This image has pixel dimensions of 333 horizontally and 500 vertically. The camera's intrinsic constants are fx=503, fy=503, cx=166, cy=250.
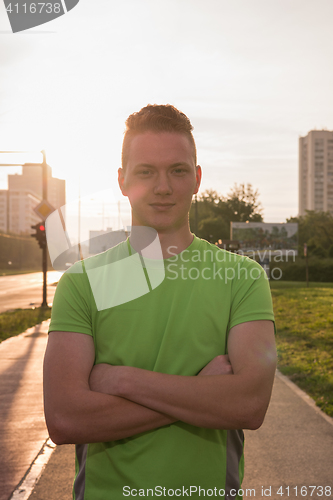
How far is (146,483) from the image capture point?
1.77 metres

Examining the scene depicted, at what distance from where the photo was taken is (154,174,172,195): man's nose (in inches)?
77.7

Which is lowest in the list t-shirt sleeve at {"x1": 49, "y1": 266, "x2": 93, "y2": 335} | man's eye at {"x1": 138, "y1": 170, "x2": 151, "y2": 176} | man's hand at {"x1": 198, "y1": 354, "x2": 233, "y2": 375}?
man's hand at {"x1": 198, "y1": 354, "x2": 233, "y2": 375}

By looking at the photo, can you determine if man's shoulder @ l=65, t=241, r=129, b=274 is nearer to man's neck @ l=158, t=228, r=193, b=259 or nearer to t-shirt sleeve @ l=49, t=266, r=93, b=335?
t-shirt sleeve @ l=49, t=266, r=93, b=335

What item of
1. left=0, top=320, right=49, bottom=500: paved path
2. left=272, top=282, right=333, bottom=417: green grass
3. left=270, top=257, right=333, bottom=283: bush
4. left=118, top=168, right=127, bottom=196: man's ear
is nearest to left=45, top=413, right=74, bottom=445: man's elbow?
left=118, top=168, right=127, bottom=196: man's ear

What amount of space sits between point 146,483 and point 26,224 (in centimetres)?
17981

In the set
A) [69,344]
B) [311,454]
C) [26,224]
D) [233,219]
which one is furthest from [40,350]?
[26,224]

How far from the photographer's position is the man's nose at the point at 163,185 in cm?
197

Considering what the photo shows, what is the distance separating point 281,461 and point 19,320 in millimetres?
10575

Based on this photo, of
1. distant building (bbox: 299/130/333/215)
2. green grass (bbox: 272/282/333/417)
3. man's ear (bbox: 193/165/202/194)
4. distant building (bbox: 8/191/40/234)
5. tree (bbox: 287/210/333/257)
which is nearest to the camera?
man's ear (bbox: 193/165/202/194)

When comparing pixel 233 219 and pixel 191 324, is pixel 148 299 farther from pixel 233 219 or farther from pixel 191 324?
pixel 233 219

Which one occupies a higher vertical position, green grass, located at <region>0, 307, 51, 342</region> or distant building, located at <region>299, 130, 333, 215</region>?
distant building, located at <region>299, 130, 333, 215</region>

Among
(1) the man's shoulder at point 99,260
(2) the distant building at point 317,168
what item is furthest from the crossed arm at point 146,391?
(2) the distant building at point 317,168

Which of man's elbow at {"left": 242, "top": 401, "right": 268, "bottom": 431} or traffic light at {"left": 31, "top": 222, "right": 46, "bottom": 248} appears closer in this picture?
man's elbow at {"left": 242, "top": 401, "right": 268, "bottom": 431}

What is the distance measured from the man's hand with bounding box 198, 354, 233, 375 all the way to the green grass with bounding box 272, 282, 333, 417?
4.37 meters
